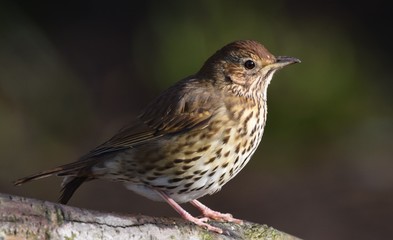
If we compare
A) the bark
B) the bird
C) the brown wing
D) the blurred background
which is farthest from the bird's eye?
the blurred background

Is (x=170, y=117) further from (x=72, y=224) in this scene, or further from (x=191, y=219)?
(x=72, y=224)

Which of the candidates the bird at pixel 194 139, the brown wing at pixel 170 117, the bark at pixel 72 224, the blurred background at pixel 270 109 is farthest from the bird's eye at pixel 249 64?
the blurred background at pixel 270 109

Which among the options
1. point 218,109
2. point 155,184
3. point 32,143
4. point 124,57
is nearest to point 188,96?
point 218,109

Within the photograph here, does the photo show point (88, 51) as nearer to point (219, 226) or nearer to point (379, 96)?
point (379, 96)

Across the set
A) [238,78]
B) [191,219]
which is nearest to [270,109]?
[238,78]

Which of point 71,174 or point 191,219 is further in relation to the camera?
point 71,174

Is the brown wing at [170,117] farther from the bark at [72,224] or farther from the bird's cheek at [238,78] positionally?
the bark at [72,224]
